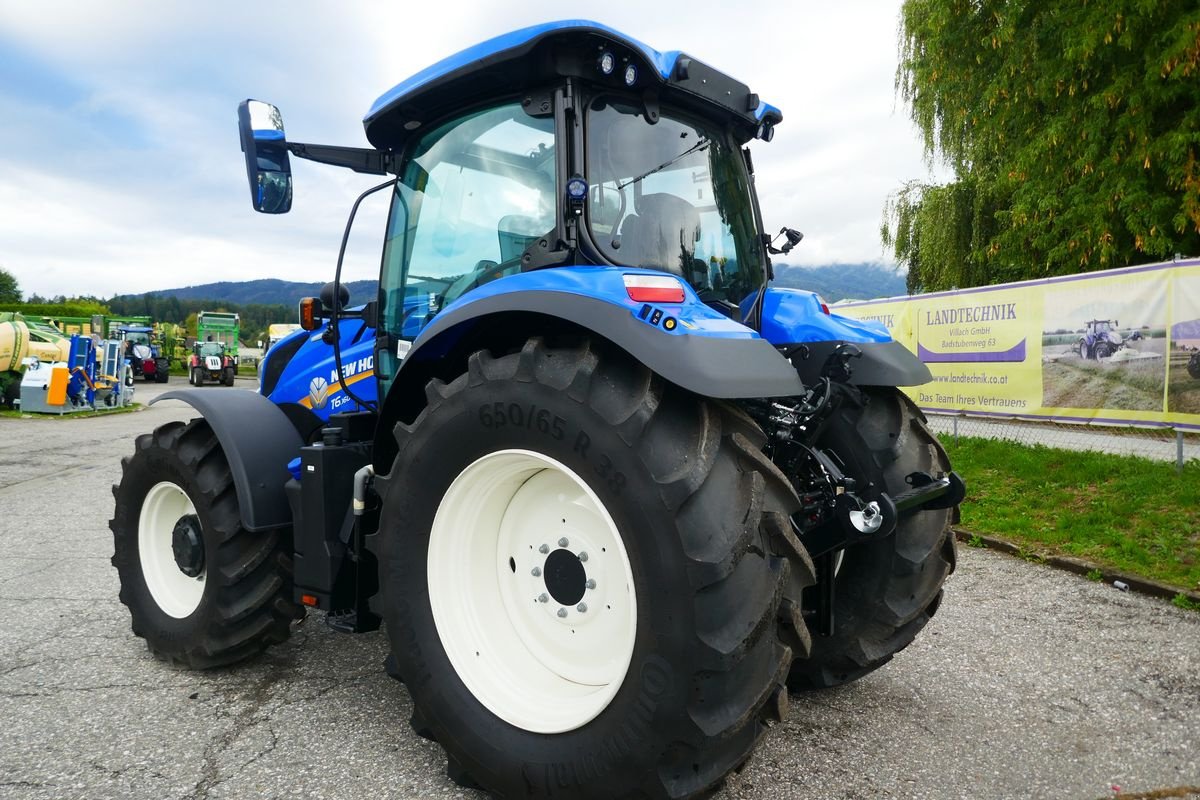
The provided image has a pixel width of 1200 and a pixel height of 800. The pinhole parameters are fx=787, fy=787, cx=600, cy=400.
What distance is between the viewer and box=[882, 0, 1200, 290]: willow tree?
931cm

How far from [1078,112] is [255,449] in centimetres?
1163

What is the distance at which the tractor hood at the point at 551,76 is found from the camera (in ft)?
8.34

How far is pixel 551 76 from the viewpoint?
265cm

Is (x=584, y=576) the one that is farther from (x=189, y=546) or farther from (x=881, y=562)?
(x=189, y=546)

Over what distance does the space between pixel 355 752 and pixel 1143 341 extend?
7.58m

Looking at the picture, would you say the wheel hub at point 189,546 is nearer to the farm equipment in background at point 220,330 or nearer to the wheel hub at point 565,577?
the wheel hub at point 565,577

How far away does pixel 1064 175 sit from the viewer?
11.0m

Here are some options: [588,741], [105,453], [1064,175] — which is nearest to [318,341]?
[588,741]

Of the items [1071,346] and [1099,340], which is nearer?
[1099,340]

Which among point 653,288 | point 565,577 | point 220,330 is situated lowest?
point 565,577

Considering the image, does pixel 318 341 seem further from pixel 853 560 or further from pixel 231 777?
pixel 853 560

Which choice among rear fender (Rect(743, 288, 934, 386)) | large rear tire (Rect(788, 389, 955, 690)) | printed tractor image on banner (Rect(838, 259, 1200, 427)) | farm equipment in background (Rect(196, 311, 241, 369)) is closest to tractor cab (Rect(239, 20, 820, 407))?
rear fender (Rect(743, 288, 934, 386))

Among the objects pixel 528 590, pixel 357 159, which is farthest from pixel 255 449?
pixel 528 590

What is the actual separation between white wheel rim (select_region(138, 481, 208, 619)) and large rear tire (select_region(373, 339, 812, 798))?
160 cm
